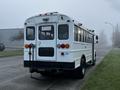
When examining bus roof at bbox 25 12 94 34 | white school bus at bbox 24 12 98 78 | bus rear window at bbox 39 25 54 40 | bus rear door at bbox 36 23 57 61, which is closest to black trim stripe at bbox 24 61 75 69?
white school bus at bbox 24 12 98 78

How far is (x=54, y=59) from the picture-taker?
1058cm

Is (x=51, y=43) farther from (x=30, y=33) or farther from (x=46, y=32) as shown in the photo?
(x=30, y=33)

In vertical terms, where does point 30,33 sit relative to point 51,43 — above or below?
above

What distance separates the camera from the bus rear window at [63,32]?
34.4 ft

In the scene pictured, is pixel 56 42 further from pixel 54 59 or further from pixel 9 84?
pixel 9 84

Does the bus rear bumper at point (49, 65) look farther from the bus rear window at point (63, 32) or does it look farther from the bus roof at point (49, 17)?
the bus roof at point (49, 17)

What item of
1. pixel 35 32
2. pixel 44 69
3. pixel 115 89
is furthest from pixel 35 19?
pixel 115 89

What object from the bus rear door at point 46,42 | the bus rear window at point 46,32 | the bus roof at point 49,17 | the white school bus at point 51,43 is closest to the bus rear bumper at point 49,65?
the white school bus at point 51,43

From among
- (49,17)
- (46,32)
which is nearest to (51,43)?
(46,32)

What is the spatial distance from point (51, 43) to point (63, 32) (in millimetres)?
708

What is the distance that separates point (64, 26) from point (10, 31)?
2410 inches

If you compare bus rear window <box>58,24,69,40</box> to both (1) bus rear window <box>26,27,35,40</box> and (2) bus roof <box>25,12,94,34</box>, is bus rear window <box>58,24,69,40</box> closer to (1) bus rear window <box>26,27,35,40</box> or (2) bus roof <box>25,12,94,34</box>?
(2) bus roof <box>25,12,94,34</box>

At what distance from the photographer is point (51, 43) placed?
422 inches

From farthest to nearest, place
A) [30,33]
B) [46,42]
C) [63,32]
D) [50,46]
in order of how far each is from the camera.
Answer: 1. [30,33]
2. [46,42]
3. [50,46]
4. [63,32]
